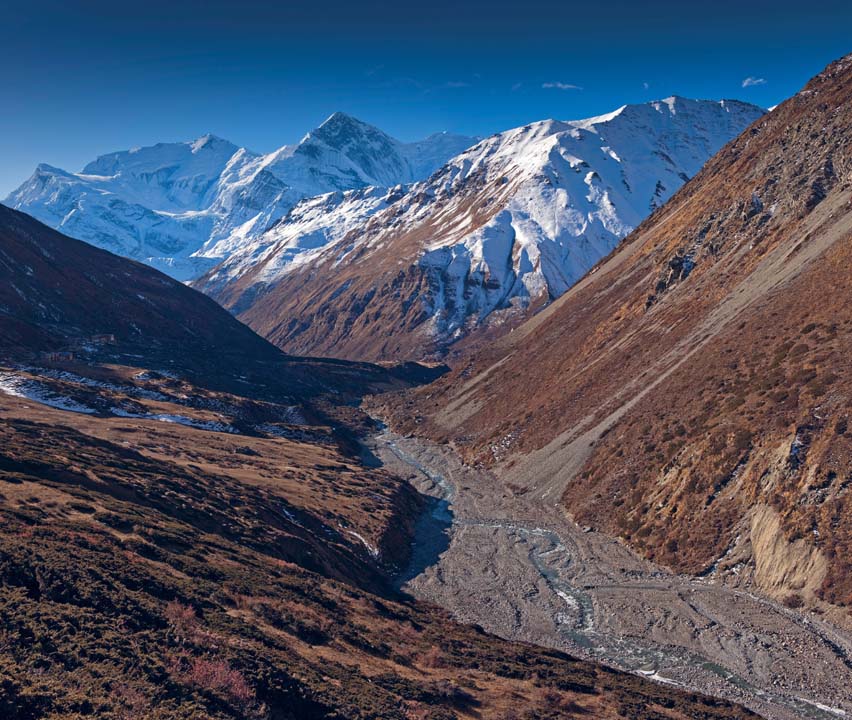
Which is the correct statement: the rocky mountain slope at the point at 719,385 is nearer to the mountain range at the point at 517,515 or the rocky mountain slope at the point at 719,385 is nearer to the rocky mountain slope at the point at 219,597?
the mountain range at the point at 517,515

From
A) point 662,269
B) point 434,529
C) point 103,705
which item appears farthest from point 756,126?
point 103,705

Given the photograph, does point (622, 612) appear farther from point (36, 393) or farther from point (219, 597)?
point (36, 393)

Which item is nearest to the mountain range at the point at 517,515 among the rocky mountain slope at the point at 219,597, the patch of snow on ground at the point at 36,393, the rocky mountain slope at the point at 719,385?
the rocky mountain slope at the point at 219,597

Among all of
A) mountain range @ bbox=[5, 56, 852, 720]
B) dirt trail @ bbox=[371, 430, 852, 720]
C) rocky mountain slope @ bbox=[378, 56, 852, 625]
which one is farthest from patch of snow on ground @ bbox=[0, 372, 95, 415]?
rocky mountain slope @ bbox=[378, 56, 852, 625]

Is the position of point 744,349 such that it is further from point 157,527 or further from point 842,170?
point 157,527

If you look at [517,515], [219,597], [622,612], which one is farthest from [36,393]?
[622,612]
